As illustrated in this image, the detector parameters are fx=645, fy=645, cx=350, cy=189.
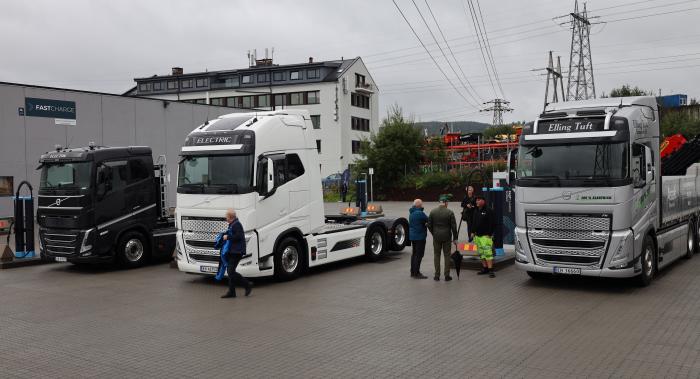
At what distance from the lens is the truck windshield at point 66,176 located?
15.7 m

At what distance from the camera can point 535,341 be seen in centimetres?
844

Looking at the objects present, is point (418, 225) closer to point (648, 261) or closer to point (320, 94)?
point (648, 261)

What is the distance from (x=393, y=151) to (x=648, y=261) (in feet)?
133

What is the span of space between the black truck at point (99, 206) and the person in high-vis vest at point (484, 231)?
8372mm

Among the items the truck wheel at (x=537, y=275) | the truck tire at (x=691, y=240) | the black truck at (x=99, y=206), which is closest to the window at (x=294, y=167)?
the black truck at (x=99, y=206)

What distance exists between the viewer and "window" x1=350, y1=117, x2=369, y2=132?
73113 mm

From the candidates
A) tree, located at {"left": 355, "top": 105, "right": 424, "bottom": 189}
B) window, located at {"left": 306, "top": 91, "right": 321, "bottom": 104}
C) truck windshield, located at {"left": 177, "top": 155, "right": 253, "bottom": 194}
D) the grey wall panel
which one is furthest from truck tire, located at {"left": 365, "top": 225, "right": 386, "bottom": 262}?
window, located at {"left": 306, "top": 91, "right": 321, "bottom": 104}

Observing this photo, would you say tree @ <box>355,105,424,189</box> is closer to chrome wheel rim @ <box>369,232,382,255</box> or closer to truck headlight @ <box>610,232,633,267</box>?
chrome wheel rim @ <box>369,232,382,255</box>

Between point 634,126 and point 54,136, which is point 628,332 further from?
point 54,136

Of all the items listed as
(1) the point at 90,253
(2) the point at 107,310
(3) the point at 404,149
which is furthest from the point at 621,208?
(3) the point at 404,149

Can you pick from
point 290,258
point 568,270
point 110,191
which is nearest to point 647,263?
point 568,270

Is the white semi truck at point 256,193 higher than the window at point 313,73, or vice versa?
the window at point 313,73

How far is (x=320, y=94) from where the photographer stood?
70.6 metres

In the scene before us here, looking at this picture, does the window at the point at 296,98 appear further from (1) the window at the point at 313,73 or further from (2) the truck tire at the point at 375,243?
(2) the truck tire at the point at 375,243
